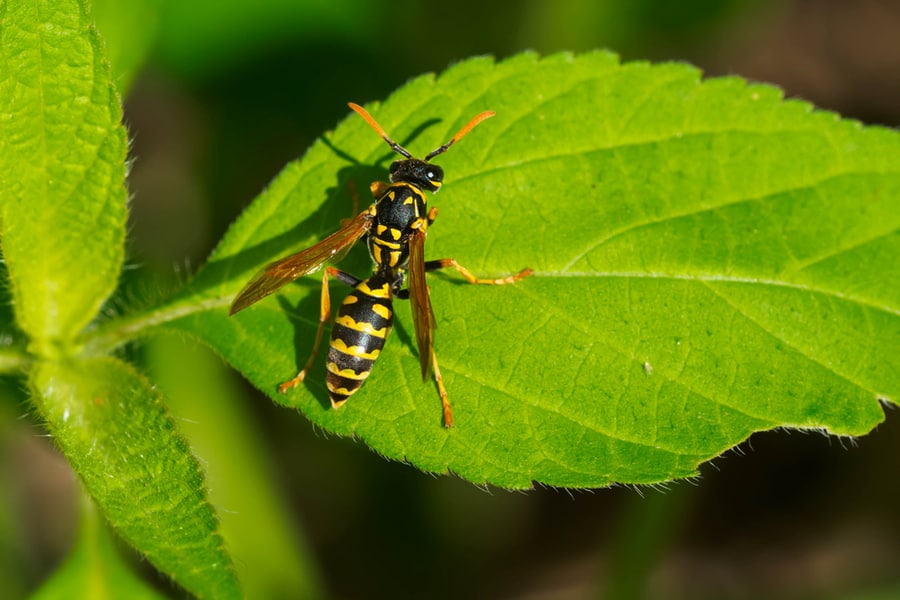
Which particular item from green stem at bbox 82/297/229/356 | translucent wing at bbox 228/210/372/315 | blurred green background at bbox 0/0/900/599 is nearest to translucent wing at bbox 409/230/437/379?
translucent wing at bbox 228/210/372/315

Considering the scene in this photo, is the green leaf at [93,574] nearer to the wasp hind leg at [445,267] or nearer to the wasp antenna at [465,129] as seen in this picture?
the wasp hind leg at [445,267]

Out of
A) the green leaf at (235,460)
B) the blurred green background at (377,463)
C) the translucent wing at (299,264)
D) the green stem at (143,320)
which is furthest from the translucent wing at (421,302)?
the green leaf at (235,460)

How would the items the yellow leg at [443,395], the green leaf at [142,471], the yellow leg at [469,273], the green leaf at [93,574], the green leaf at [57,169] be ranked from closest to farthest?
the green leaf at [142,471] < the green leaf at [57,169] < the yellow leg at [443,395] < the yellow leg at [469,273] < the green leaf at [93,574]

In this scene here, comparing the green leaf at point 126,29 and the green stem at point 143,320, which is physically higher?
the green leaf at point 126,29

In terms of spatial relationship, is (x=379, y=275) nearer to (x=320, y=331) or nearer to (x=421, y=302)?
(x=320, y=331)

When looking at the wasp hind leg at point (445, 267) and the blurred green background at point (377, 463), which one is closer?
the wasp hind leg at point (445, 267)

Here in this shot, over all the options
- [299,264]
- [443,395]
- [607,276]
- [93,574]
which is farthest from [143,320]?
[607,276]

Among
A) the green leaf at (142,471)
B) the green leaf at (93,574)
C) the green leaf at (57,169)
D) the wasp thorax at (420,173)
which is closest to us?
the green leaf at (142,471)

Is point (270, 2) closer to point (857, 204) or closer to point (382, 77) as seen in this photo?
point (382, 77)
